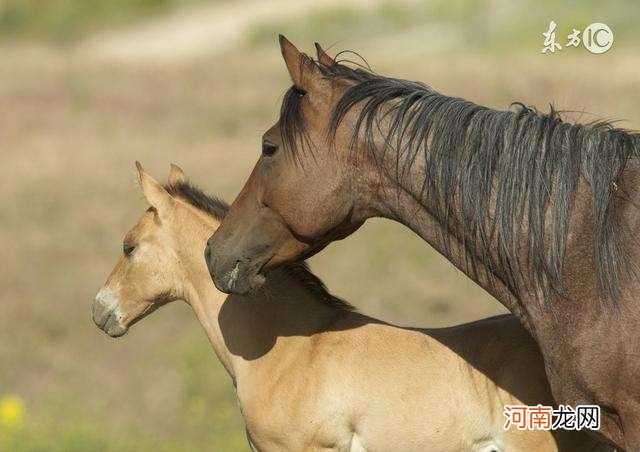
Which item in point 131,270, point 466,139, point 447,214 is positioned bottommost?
point 131,270

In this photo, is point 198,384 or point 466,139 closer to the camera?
point 466,139

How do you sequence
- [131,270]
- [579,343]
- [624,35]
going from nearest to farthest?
[579,343] → [131,270] → [624,35]

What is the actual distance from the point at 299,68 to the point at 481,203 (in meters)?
1.02

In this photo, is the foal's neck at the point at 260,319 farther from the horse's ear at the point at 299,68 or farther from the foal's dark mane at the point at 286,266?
the horse's ear at the point at 299,68

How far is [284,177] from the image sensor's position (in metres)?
5.06

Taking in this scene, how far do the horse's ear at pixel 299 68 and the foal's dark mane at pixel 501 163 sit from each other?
0.45 ft

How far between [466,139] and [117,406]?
28.8 feet

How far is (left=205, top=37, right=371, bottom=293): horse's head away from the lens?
4977 millimetres

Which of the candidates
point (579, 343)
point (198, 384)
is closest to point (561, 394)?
point (579, 343)

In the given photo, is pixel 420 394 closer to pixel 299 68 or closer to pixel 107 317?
pixel 299 68

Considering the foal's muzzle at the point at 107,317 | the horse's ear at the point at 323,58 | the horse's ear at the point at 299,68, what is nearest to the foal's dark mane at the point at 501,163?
the horse's ear at the point at 299,68

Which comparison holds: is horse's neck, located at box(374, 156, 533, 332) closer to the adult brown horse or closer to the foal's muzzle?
the adult brown horse

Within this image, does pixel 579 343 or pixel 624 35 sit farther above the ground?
pixel 579 343

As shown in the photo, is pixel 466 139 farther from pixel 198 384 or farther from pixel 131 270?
pixel 198 384
